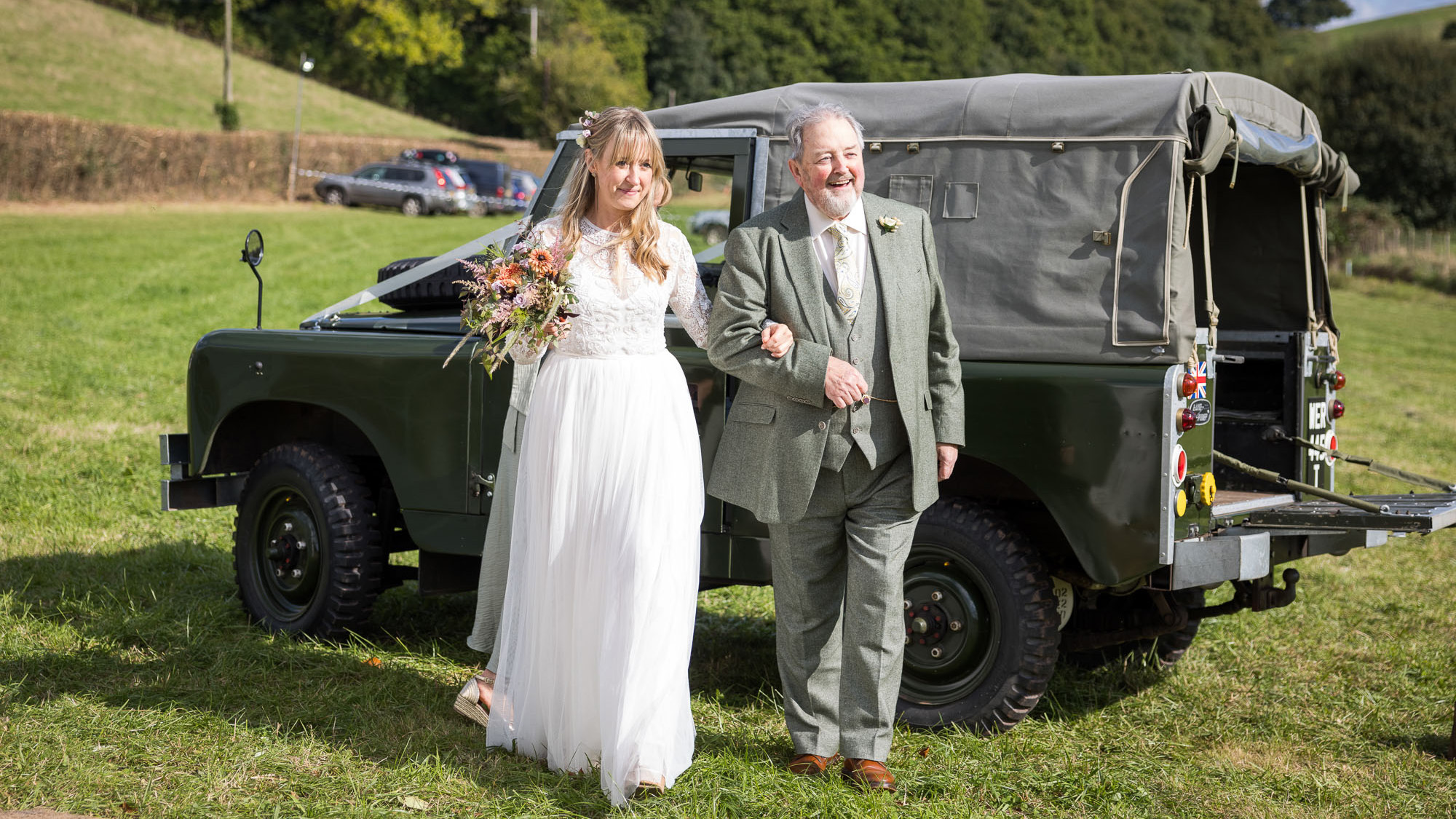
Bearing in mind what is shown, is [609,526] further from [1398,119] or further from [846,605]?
[1398,119]

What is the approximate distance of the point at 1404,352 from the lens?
20078mm

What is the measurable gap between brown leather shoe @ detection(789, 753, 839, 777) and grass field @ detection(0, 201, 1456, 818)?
5 centimetres

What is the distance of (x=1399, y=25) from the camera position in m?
96.4

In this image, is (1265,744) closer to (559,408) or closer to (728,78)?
(559,408)

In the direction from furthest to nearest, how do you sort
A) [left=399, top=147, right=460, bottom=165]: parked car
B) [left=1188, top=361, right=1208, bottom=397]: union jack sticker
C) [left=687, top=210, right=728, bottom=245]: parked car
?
1. [left=399, top=147, right=460, bottom=165]: parked car
2. [left=687, top=210, right=728, bottom=245]: parked car
3. [left=1188, top=361, right=1208, bottom=397]: union jack sticker

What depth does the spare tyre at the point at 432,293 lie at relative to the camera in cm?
543

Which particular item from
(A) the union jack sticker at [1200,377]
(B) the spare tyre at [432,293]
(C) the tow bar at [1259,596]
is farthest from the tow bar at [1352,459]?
(B) the spare tyre at [432,293]

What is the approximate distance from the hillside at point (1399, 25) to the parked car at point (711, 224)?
310ft

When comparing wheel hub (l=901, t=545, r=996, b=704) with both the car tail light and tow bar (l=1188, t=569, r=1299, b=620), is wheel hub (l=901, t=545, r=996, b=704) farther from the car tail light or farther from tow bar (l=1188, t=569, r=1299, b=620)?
tow bar (l=1188, t=569, r=1299, b=620)

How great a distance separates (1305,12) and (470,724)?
135 metres

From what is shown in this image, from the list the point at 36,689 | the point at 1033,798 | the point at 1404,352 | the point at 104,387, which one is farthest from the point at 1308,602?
the point at 1404,352

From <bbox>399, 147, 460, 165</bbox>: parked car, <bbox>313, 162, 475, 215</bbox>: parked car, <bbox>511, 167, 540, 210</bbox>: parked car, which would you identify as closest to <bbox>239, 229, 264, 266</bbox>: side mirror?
<bbox>313, 162, 475, 215</bbox>: parked car

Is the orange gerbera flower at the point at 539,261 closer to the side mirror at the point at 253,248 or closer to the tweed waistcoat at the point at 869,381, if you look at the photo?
the tweed waistcoat at the point at 869,381

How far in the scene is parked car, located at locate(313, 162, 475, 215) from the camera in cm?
3253
